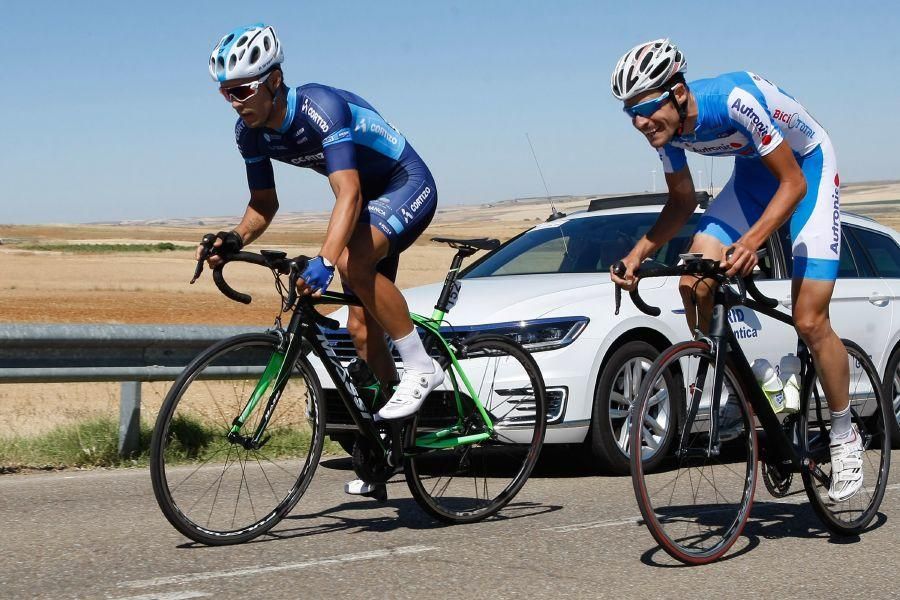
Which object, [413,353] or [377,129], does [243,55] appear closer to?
[377,129]

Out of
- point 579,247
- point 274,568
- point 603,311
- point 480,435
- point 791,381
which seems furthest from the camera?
point 579,247

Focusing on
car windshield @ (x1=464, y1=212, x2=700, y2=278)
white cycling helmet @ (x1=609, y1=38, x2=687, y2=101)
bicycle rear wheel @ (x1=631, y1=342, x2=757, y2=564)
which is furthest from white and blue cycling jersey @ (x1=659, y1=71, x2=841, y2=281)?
car windshield @ (x1=464, y1=212, x2=700, y2=278)

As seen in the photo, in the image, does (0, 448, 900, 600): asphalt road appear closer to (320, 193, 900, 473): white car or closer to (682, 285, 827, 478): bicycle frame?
(682, 285, 827, 478): bicycle frame

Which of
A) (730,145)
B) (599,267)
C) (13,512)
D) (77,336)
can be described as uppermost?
(730,145)

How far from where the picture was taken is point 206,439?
23.1 ft

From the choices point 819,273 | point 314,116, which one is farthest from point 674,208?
point 314,116

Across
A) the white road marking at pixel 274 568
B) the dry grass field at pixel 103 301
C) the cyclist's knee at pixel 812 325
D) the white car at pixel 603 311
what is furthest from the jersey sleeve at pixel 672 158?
the dry grass field at pixel 103 301

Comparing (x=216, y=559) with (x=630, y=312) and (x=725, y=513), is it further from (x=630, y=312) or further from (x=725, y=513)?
(x=630, y=312)

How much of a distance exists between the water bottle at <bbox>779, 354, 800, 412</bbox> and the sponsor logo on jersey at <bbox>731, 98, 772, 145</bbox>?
1.00 meters

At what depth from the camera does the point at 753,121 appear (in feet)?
16.5

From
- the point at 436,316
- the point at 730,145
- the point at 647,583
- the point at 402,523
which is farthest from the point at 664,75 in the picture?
the point at 402,523

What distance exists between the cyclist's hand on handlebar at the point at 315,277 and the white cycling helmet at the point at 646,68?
1387 millimetres

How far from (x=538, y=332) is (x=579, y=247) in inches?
59.5

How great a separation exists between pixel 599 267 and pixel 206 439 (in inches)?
111
